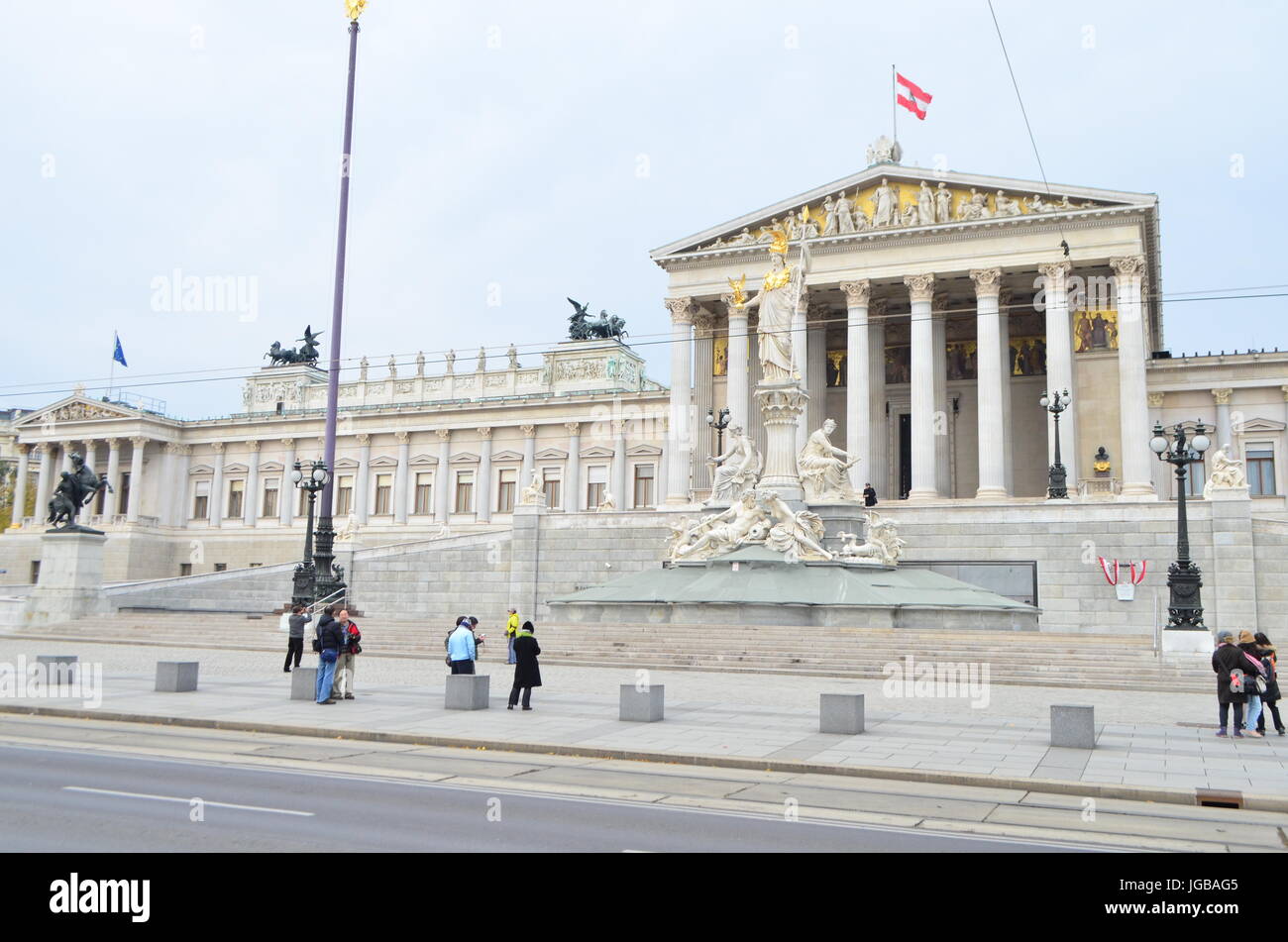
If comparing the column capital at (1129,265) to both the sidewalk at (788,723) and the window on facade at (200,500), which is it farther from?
the window on facade at (200,500)

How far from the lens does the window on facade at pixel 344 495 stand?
268ft

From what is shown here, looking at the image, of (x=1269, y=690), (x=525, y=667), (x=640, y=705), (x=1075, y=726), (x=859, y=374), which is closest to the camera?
(x=1075, y=726)

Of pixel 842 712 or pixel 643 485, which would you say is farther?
pixel 643 485

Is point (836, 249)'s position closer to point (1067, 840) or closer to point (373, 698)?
point (373, 698)

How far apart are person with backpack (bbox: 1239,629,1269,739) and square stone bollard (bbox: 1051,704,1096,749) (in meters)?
3.23

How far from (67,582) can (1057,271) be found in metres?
44.2

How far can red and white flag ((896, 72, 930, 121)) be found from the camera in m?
52.6

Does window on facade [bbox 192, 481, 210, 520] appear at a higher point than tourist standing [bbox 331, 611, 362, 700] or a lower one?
higher

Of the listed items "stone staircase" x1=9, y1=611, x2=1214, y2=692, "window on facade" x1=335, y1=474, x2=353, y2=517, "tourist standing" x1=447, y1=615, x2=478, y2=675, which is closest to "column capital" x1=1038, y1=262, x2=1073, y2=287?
"stone staircase" x1=9, y1=611, x2=1214, y2=692

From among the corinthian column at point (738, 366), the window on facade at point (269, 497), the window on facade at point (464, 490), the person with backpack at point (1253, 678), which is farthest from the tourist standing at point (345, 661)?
the window on facade at point (269, 497)

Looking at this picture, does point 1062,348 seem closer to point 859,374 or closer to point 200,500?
point 859,374

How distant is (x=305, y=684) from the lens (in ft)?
65.7

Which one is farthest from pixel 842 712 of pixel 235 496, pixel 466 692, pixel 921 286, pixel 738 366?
pixel 235 496

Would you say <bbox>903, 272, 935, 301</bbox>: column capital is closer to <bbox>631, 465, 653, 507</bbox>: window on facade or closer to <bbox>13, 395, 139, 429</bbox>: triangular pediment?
<bbox>631, 465, 653, 507</bbox>: window on facade
